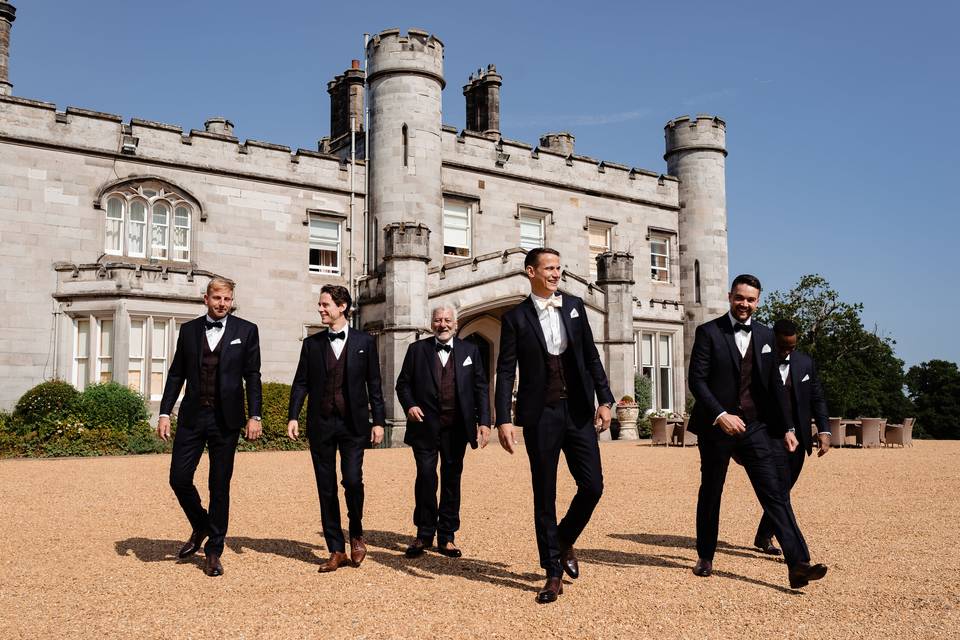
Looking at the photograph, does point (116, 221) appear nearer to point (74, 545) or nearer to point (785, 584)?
point (74, 545)

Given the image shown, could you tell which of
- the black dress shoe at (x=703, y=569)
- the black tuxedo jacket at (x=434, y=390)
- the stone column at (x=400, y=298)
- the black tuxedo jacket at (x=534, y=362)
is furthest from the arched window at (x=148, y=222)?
the black dress shoe at (x=703, y=569)

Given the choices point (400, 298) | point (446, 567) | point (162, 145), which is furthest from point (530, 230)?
point (446, 567)

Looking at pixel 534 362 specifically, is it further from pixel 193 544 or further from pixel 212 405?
pixel 193 544

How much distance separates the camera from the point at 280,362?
21.4m

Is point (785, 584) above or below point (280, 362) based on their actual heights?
below

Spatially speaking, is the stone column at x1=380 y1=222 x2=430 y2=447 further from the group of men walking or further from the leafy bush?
the group of men walking

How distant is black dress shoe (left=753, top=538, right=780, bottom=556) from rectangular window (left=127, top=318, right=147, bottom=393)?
15.3 meters

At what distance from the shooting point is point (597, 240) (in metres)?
26.8

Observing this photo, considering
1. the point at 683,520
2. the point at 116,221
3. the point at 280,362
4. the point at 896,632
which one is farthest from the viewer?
the point at 280,362

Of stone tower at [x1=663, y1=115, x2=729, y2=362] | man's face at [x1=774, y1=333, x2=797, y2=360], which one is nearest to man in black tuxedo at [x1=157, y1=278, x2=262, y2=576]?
man's face at [x1=774, y1=333, x2=797, y2=360]

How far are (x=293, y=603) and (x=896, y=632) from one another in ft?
11.1

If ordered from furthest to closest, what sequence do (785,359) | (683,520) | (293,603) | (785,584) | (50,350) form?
1. (50,350)
2. (683,520)
3. (785,359)
4. (785,584)
5. (293,603)

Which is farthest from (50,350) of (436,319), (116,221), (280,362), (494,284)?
(436,319)

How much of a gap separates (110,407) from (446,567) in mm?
13172
